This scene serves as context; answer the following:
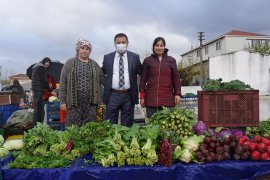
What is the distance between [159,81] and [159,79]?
3 cm

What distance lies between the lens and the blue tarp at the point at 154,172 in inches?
128

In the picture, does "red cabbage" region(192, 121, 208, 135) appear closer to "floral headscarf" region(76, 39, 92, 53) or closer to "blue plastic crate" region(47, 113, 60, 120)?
"floral headscarf" region(76, 39, 92, 53)

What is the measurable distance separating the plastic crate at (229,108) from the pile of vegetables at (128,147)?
2.54m

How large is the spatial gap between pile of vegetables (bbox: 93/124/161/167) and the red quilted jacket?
1605 mm

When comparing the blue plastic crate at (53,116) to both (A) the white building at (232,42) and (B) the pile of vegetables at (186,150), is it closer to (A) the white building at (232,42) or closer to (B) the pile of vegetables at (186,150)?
(B) the pile of vegetables at (186,150)

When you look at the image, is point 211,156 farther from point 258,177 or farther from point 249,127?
point 249,127

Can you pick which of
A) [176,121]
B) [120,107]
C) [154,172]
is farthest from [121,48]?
[154,172]

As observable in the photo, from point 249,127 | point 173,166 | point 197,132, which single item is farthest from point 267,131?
point 173,166

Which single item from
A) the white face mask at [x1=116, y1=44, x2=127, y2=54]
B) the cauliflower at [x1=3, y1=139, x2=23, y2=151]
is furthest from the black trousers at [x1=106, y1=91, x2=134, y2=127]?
the cauliflower at [x1=3, y1=139, x2=23, y2=151]

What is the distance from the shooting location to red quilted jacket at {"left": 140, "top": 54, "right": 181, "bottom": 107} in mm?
5238

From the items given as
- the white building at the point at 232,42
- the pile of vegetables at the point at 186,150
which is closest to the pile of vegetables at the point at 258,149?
the pile of vegetables at the point at 186,150

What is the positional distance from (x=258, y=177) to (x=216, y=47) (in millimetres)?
54124

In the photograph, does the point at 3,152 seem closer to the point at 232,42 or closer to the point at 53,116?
the point at 53,116

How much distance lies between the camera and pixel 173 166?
3.30 meters
